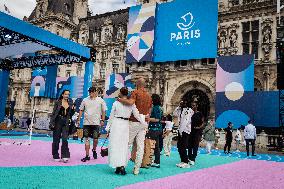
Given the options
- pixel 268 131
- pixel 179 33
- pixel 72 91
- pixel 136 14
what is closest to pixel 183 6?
pixel 179 33

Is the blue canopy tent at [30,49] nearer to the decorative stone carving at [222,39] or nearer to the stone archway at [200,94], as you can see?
the stone archway at [200,94]

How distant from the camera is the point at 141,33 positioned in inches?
1081

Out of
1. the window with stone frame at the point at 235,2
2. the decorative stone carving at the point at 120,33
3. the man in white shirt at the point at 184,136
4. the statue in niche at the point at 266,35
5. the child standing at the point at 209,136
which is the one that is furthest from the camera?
the decorative stone carving at the point at 120,33

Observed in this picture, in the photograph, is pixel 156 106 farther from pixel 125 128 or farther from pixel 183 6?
pixel 183 6

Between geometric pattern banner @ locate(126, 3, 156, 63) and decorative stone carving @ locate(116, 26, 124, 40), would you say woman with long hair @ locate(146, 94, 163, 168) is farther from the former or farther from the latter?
decorative stone carving @ locate(116, 26, 124, 40)

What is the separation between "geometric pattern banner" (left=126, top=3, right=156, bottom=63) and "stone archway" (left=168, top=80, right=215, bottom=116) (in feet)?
14.6

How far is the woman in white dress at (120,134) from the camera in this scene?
224 inches

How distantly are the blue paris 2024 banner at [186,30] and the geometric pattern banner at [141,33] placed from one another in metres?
0.59

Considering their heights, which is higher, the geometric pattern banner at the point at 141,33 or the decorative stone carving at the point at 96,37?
the decorative stone carving at the point at 96,37

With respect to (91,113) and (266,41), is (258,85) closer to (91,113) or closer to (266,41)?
(266,41)

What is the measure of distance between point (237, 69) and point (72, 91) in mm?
20244

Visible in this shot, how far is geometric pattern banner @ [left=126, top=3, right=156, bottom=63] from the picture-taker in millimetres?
26766

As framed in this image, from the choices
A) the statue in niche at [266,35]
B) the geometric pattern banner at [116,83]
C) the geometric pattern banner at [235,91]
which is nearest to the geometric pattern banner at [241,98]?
the geometric pattern banner at [235,91]

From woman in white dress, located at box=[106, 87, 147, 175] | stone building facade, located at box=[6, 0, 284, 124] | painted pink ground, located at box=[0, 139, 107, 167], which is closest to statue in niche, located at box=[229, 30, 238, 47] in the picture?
stone building facade, located at box=[6, 0, 284, 124]
